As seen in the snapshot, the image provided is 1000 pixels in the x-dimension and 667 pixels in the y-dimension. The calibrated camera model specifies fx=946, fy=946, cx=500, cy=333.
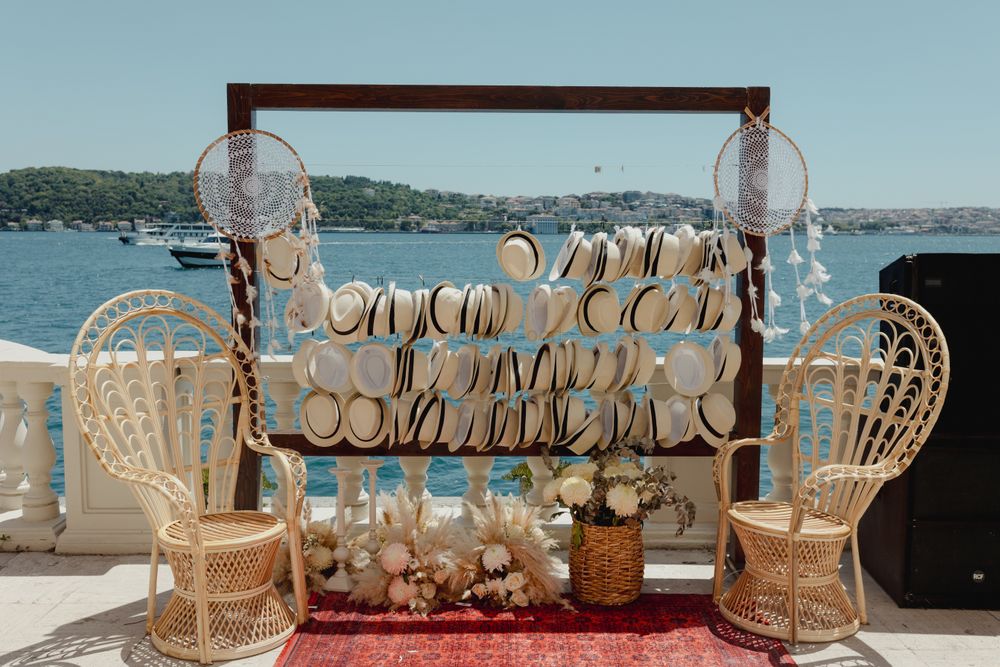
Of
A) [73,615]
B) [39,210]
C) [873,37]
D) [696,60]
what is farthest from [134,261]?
→ [73,615]

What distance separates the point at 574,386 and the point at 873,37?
56.1 meters

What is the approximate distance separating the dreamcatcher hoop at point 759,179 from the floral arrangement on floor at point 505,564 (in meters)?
1.58

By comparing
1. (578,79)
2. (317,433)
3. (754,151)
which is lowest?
(317,433)

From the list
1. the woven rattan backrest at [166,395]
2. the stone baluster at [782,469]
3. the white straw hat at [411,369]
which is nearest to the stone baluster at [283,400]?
the woven rattan backrest at [166,395]

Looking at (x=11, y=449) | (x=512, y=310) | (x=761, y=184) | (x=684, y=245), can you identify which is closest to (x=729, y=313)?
(x=684, y=245)

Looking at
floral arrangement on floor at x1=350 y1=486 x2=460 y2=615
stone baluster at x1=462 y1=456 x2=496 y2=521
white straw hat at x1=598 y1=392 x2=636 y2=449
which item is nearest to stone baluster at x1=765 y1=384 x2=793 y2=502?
white straw hat at x1=598 y1=392 x2=636 y2=449

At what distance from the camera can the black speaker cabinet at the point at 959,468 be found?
149 inches

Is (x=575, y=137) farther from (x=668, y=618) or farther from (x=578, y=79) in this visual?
(x=668, y=618)

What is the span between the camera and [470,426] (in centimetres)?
402

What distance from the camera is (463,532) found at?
400 centimetres

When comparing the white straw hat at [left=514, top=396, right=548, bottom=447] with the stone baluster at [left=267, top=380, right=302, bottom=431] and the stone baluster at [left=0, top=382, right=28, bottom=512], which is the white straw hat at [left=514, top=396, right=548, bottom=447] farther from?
the stone baluster at [left=0, top=382, right=28, bottom=512]

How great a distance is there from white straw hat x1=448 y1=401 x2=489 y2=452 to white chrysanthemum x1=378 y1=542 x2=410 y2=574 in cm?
49

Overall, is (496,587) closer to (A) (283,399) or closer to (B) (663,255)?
(A) (283,399)

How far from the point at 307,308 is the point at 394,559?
1.09 meters
